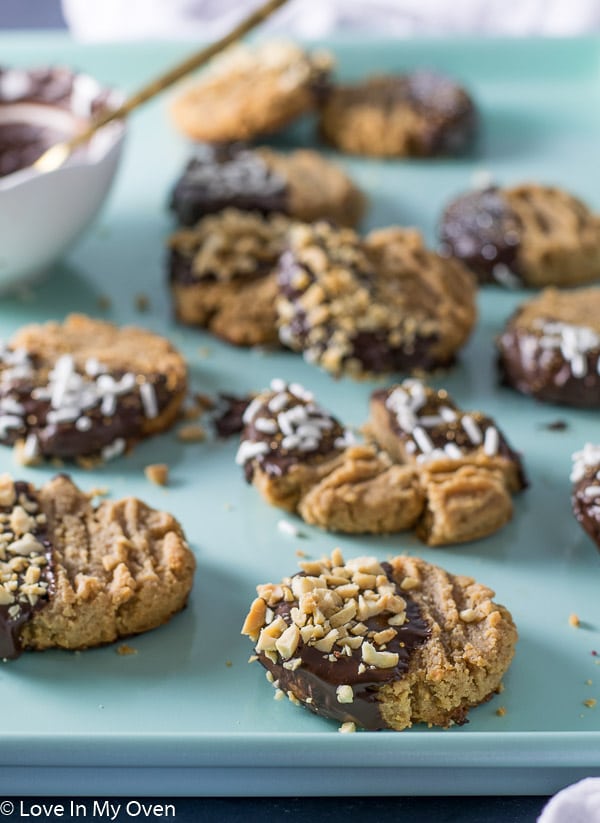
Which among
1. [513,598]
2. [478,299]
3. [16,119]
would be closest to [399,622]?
[513,598]

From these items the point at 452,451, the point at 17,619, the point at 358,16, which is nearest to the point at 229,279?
the point at 452,451

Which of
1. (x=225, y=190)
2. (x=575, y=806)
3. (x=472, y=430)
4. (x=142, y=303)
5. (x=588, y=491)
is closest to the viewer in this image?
(x=575, y=806)

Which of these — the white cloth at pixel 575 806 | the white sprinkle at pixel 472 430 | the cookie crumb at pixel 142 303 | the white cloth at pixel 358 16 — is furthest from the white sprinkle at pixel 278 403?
the white cloth at pixel 358 16

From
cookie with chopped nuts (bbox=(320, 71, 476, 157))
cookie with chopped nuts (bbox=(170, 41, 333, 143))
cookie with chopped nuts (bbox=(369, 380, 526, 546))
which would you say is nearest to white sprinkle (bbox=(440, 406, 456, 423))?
cookie with chopped nuts (bbox=(369, 380, 526, 546))

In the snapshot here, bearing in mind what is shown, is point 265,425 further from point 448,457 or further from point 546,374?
point 546,374

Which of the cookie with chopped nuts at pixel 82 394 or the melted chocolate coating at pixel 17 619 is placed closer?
the melted chocolate coating at pixel 17 619

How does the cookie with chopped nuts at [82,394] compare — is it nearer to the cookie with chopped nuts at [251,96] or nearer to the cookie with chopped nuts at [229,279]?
the cookie with chopped nuts at [229,279]

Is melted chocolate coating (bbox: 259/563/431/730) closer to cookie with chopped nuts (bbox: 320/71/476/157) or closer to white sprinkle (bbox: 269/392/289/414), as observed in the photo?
white sprinkle (bbox: 269/392/289/414)
